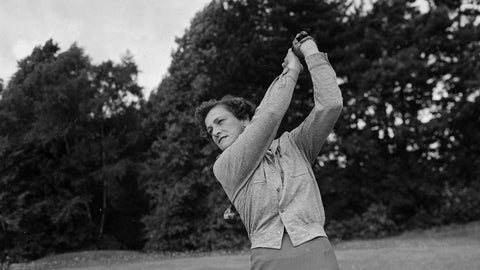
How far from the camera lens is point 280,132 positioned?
55.6 feet

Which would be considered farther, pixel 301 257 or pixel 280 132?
pixel 280 132

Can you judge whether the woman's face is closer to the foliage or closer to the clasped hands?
the clasped hands

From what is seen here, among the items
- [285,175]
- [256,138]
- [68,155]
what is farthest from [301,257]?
[68,155]

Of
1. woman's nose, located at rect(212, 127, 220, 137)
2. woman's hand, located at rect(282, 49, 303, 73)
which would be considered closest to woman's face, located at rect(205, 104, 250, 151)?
woman's nose, located at rect(212, 127, 220, 137)

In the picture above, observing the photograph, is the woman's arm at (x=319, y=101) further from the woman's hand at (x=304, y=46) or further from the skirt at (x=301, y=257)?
the skirt at (x=301, y=257)

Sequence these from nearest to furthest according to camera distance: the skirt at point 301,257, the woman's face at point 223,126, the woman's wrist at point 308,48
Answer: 1. the skirt at point 301,257
2. the woman's wrist at point 308,48
3. the woman's face at point 223,126

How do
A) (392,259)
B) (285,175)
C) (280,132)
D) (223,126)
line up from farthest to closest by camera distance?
(280,132), (392,259), (223,126), (285,175)

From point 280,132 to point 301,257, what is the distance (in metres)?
15.8

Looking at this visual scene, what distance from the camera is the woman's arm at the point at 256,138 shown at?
1309mm

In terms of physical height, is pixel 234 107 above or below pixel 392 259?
above

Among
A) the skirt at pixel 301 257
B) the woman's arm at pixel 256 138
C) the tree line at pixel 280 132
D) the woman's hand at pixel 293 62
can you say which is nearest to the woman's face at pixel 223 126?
the woman's arm at pixel 256 138

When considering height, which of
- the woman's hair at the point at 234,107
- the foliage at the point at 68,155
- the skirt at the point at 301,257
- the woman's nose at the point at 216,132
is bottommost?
the skirt at the point at 301,257

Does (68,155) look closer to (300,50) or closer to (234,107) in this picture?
(234,107)

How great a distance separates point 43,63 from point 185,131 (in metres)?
8.40
